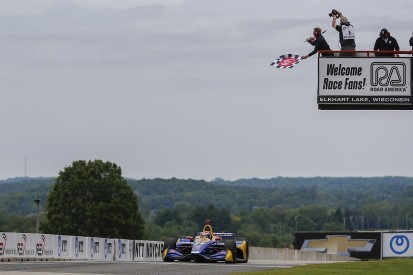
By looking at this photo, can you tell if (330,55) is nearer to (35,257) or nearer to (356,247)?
(35,257)

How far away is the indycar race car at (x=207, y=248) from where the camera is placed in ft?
167

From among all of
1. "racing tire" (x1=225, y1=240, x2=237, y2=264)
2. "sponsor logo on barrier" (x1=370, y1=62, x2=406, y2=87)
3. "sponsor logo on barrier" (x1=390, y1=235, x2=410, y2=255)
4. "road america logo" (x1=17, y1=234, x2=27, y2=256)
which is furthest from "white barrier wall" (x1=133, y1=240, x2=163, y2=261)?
"sponsor logo on barrier" (x1=390, y1=235, x2=410, y2=255)

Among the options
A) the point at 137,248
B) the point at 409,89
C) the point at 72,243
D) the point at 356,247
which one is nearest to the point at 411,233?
the point at 356,247

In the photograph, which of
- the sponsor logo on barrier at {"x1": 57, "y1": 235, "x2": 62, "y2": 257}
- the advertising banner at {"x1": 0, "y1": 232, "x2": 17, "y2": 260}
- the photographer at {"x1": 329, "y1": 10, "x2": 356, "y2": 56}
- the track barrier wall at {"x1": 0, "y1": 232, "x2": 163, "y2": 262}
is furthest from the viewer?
the sponsor logo on barrier at {"x1": 57, "y1": 235, "x2": 62, "y2": 257}

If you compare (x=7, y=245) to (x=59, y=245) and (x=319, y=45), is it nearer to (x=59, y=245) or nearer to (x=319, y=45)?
(x=59, y=245)

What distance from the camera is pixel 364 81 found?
40.3m

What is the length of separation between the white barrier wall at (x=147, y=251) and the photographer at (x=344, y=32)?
31.6 meters

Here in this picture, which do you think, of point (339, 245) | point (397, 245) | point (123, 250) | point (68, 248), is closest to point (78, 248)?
point (68, 248)

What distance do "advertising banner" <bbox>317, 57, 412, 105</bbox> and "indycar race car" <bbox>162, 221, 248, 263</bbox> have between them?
1237 centimetres

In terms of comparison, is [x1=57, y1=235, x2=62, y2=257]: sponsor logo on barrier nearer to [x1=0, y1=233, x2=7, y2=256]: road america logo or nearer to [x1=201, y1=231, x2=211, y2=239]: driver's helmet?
[x1=0, y1=233, x2=7, y2=256]: road america logo

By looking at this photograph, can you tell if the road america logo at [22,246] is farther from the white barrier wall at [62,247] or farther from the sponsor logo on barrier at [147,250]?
the sponsor logo on barrier at [147,250]

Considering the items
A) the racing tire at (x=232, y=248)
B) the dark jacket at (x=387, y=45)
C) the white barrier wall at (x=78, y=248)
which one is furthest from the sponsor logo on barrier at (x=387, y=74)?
the white barrier wall at (x=78, y=248)

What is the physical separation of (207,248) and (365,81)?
13.7 metres

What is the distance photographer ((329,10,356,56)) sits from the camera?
130 ft
